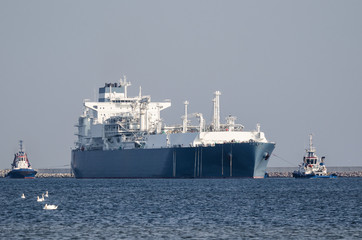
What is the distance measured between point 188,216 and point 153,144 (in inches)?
2096

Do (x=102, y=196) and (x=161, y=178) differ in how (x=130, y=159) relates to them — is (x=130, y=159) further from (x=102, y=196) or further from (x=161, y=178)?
(x=102, y=196)

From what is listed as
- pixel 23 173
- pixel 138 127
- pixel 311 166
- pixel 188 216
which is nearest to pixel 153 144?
pixel 138 127

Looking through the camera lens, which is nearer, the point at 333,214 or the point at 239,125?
the point at 333,214

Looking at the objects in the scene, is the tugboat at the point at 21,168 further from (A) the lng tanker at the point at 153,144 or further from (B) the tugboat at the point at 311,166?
(B) the tugboat at the point at 311,166

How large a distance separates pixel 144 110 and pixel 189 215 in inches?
2288

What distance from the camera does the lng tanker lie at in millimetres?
87500

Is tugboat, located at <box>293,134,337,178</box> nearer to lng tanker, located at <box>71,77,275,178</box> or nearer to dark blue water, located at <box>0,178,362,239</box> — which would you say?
lng tanker, located at <box>71,77,275,178</box>

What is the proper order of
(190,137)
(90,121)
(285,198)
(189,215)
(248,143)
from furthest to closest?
(90,121) < (190,137) < (248,143) < (285,198) < (189,215)

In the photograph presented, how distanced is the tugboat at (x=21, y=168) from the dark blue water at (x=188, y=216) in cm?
6508

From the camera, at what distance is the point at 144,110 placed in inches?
3991

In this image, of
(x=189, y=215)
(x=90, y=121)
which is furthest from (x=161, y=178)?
(x=189, y=215)

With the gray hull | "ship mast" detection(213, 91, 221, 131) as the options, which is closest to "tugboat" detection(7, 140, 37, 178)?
the gray hull

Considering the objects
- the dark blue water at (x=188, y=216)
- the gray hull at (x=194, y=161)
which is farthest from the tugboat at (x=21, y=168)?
the dark blue water at (x=188, y=216)

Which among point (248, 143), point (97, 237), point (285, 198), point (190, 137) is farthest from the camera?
point (190, 137)
